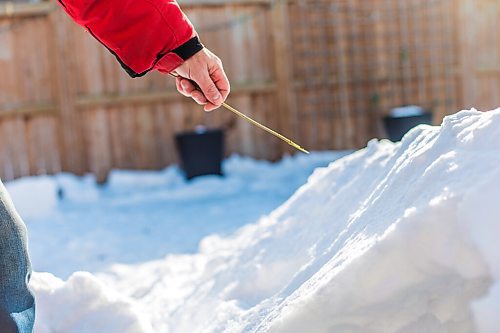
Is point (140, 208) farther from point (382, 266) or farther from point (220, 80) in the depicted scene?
point (382, 266)

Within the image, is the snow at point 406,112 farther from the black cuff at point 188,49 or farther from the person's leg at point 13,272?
the person's leg at point 13,272

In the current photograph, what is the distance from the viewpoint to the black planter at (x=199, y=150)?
259 inches

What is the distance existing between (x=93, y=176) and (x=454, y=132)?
18.2ft

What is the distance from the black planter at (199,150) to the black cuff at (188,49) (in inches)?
200

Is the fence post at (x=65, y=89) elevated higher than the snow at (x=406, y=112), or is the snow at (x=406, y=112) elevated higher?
the fence post at (x=65, y=89)

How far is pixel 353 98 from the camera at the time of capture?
764 centimetres

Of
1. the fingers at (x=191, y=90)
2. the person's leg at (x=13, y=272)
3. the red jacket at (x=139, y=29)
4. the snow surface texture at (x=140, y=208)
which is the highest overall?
the red jacket at (x=139, y=29)

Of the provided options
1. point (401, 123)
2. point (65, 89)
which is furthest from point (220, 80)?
point (401, 123)

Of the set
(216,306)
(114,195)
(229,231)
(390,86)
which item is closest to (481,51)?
(390,86)

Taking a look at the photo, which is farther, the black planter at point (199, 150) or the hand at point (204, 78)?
the black planter at point (199, 150)

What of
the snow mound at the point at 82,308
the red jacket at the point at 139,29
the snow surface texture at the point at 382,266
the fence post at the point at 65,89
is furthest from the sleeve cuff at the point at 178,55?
the fence post at the point at 65,89

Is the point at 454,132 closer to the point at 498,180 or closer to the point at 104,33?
the point at 498,180

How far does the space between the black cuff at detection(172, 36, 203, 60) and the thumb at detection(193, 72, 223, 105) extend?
0.19 ft

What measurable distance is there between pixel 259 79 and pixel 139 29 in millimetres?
5895
